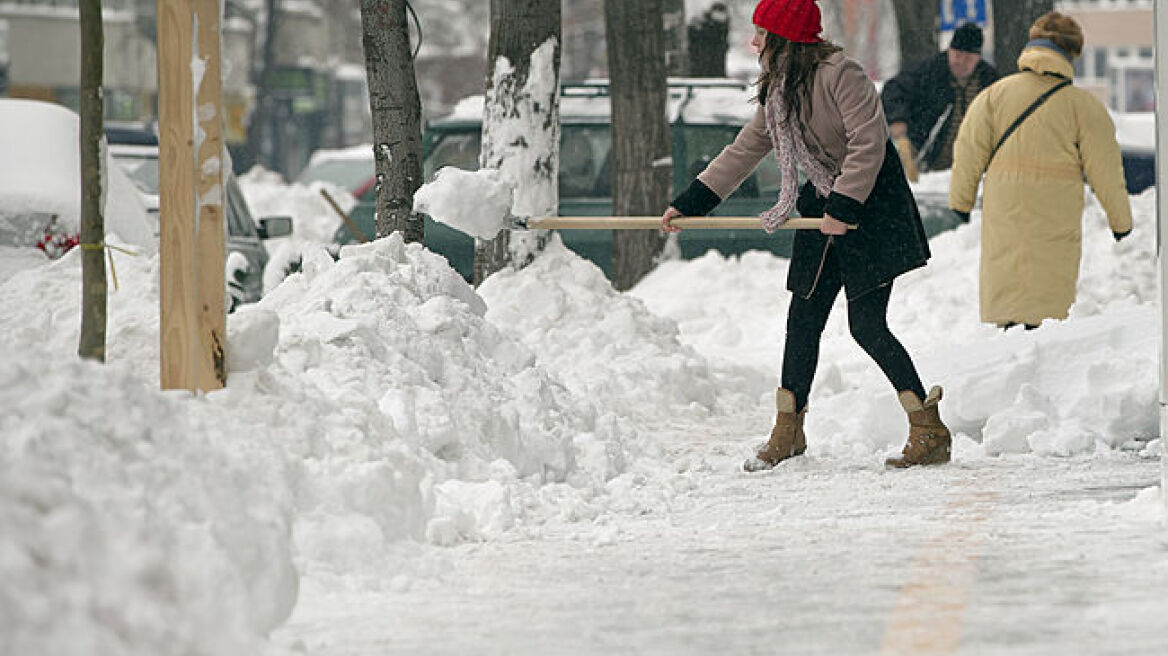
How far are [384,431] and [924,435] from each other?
2.35 m

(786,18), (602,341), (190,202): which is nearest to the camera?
(190,202)

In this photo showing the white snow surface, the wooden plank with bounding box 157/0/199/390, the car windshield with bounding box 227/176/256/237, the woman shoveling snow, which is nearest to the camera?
the white snow surface

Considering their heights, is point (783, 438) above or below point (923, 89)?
below

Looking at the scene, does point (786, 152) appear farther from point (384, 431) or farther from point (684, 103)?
point (684, 103)

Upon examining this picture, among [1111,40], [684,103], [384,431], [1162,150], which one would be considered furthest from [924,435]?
[1111,40]

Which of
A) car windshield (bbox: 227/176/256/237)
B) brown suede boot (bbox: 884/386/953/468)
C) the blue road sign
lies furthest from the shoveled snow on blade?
the blue road sign

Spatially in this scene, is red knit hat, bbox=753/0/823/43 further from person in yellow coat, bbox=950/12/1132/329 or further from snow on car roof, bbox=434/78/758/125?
snow on car roof, bbox=434/78/758/125

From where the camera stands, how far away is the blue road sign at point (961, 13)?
18.0 metres

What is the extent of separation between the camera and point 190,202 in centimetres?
566

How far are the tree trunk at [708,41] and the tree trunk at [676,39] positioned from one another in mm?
201

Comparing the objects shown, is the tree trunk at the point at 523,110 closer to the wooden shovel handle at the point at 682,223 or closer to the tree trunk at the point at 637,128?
the wooden shovel handle at the point at 682,223

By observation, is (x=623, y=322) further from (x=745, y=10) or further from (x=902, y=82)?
(x=745, y=10)

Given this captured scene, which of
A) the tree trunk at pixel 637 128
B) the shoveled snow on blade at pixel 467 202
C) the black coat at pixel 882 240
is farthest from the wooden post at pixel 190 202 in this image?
Result: the tree trunk at pixel 637 128

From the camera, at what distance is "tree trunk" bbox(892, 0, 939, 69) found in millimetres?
20125
